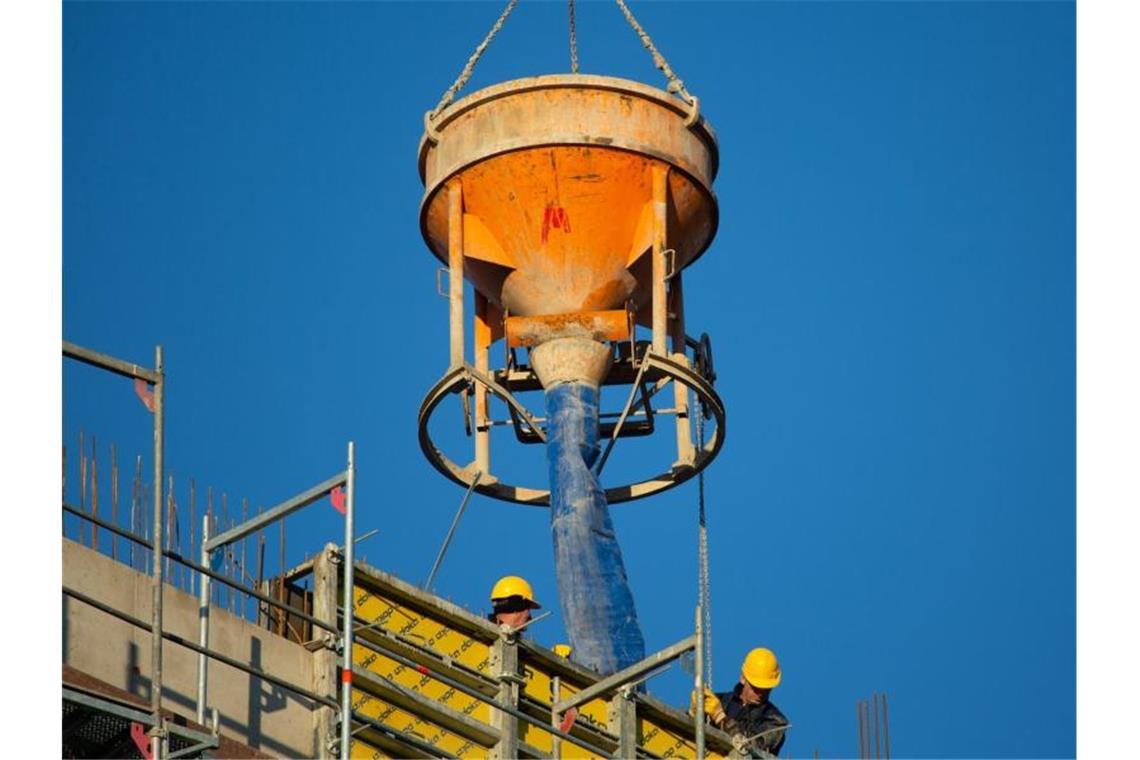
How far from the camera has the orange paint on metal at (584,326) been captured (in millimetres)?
31672

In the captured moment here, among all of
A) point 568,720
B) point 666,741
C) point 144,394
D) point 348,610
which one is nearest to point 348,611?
point 348,610

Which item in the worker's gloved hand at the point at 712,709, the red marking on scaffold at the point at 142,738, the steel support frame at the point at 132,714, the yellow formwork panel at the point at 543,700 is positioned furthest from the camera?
the worker's gloved hand at the point at 712,709

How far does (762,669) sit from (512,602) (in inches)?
103

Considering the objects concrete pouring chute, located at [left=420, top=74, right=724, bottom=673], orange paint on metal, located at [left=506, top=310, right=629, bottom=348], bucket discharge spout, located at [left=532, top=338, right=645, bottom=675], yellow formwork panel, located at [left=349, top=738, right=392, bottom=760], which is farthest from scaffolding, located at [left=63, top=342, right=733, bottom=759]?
orange paint on metal, located at [left=506, top=310, right=629, bottom=348]

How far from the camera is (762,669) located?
84.8 feet

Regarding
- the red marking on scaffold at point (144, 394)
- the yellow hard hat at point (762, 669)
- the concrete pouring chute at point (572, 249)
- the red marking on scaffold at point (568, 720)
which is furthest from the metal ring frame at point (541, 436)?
the red marking on scaffold at point (144, 394)

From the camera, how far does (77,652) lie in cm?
1723

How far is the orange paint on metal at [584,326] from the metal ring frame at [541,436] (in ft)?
1.67

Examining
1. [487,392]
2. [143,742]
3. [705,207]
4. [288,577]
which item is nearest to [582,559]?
[487,392]

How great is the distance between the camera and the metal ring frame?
101 feet

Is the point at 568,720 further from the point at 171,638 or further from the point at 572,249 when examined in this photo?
the point at 572,249

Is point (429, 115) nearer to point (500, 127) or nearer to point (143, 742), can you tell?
point (500, 127)

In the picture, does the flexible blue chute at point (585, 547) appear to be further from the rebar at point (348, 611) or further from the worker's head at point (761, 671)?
the rebar at point (348, 611)

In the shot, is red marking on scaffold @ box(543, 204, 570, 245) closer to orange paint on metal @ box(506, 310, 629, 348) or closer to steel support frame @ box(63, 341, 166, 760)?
orange paint on metal @ box(506, 310, 629, 348)
